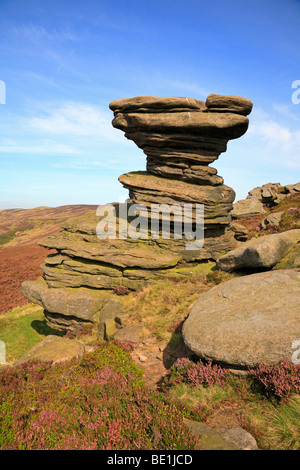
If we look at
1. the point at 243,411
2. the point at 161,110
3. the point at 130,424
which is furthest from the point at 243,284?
the point at 161,110

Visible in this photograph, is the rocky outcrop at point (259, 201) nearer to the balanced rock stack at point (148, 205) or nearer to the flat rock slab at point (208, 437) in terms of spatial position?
the balanced rock stack at point (148, 205)

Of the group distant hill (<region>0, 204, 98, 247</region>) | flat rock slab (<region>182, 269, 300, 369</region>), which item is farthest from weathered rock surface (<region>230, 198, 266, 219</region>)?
distant hill (<region>0, 204, 98, 247</region>)

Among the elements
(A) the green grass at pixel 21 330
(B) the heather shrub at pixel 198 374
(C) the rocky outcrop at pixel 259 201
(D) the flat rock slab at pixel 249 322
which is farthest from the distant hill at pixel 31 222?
(B) the heather shrub at pixel 198 374

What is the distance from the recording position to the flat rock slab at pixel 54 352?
10.7 m

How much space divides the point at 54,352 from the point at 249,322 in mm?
9064

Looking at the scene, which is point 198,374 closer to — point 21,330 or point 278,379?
point 278,379

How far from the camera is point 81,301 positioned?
18.5 meters

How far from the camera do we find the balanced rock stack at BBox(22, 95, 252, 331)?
60.9 feet

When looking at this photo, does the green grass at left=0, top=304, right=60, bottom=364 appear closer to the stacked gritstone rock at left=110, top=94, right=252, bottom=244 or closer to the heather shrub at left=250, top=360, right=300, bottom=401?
the stacked gritstone rock at left=110, top=94, right=252, bottom=244

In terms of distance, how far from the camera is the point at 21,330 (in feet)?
74.5

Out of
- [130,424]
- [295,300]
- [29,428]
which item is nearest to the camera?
[130,424]

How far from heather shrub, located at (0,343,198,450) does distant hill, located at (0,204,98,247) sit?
5163 cm
